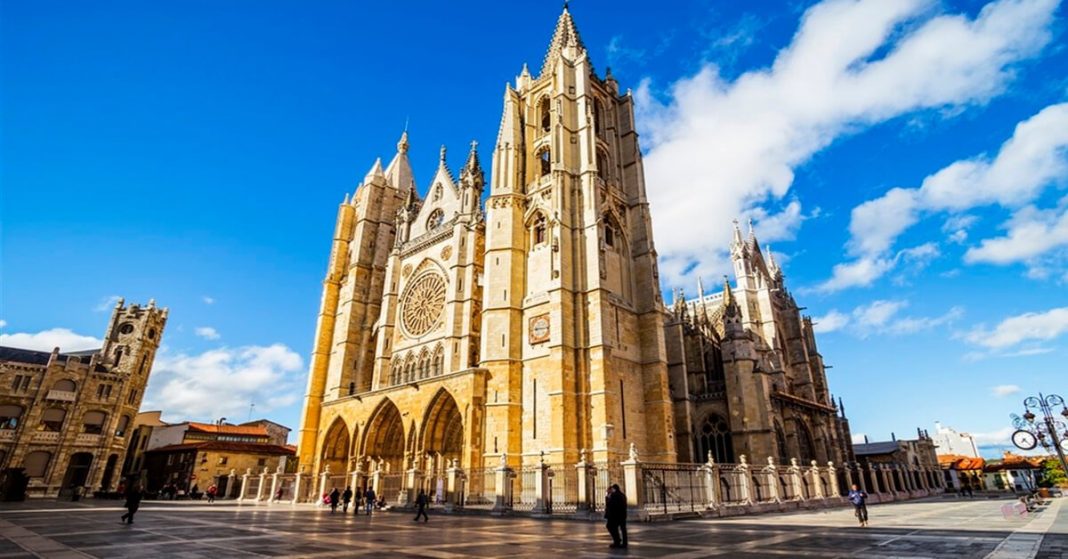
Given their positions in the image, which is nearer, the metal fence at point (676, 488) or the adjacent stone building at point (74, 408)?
the metal fence at point (676, 488)

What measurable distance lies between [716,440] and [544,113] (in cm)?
2106

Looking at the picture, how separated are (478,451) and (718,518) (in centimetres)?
1062

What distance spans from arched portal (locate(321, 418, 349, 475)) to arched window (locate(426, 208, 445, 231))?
44.2ft

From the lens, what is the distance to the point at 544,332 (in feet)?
→ 76.4

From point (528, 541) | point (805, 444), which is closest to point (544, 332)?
point (528, 541)

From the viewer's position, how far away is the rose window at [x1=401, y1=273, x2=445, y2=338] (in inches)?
1201

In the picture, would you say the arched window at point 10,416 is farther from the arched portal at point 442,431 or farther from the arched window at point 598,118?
the arched window at point 598,118

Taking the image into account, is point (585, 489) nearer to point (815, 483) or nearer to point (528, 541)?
point (528, 541)

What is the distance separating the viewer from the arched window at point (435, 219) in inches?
1372

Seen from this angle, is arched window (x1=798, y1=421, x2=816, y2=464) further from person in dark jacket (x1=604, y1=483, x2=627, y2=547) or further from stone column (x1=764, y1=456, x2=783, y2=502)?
person in dark jacket (x1=604, y1=483, x2=627, y2=547)

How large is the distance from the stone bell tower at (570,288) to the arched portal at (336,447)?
12242 millimetres

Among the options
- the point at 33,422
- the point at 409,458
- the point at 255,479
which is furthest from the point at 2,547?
the point at 33,422

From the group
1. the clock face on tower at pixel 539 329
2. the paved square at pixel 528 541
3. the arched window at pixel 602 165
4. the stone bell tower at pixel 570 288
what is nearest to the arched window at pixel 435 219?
the stone bell tower at pixel 570 288

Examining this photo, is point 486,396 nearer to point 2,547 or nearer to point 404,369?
point 404,369
